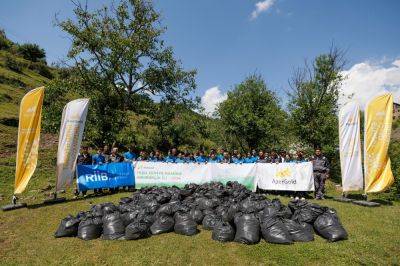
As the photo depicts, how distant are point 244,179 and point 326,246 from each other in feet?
25.2

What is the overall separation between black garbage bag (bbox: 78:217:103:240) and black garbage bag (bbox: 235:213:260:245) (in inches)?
134

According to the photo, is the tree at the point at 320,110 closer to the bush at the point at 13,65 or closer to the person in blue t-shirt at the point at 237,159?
the person in blue t-shirt at the point at 237,159

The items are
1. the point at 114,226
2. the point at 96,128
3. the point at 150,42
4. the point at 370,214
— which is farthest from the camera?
the point at 150,42

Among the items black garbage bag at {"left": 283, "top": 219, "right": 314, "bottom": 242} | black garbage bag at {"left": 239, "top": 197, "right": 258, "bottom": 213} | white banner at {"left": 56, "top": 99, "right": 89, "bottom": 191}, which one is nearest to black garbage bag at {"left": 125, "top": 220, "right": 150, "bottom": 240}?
black garbage bag at {"left": 239, "top": 197, "right": 258, "bottom": 213}

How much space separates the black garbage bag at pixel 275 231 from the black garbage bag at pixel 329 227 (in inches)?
36.1

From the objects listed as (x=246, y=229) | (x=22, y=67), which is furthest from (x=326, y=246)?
(x=22, y=67)

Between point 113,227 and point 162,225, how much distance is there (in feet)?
3.93

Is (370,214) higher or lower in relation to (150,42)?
lower

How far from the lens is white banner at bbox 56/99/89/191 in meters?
12.5

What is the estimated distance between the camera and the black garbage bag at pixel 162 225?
805 cm

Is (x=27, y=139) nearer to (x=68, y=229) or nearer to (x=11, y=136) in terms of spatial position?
(x=68, y=229)

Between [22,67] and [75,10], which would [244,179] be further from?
[22,67]

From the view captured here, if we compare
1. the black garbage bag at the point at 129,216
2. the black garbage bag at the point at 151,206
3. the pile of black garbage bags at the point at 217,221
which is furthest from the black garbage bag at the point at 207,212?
the black garbage bag at the point at 129,216

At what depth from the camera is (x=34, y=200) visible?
42.8 ft
